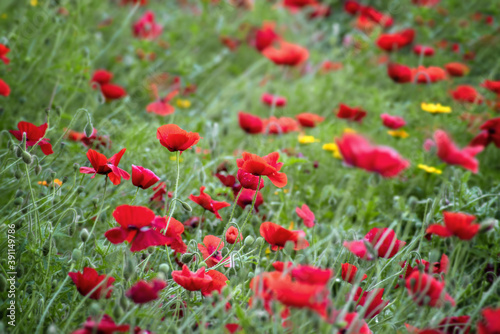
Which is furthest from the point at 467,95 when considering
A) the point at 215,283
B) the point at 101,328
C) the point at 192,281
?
the point at 101,328

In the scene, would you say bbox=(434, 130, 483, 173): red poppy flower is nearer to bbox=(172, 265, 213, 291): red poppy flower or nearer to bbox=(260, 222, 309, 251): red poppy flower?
bbox=(260, 222, 309, 251): red poppy flower

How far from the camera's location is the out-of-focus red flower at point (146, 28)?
375cm

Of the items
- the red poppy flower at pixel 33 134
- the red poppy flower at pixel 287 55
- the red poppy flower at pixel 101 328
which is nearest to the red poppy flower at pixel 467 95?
the red poppy flower at pixel 287 55

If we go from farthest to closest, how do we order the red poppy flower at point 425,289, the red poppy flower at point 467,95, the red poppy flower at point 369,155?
the red poppy flower at point 467,95
the red poppy flower at point 425,289
the red poppy flower at point 369,155

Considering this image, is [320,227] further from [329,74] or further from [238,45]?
[238,45]

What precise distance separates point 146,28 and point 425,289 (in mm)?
3300

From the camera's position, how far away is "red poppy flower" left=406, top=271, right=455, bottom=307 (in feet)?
3.79

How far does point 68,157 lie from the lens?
2.14 m

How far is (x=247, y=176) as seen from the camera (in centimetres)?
152

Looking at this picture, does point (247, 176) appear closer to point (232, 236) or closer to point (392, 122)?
point (232, 236)

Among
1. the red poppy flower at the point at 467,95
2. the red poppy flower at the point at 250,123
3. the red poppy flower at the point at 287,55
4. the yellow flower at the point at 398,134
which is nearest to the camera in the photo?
the red poppy flower at the point at 250,123

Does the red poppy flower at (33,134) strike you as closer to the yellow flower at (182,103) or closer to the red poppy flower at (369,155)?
the red poppy flower at (369,155)

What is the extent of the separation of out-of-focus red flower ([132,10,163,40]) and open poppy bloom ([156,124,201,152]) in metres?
2.54

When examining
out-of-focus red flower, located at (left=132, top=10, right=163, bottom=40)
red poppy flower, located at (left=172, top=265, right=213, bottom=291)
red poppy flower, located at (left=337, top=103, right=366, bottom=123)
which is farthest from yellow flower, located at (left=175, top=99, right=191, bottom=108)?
red poppy flower, located at (left=172, top=265, right=213, bottom=291)
